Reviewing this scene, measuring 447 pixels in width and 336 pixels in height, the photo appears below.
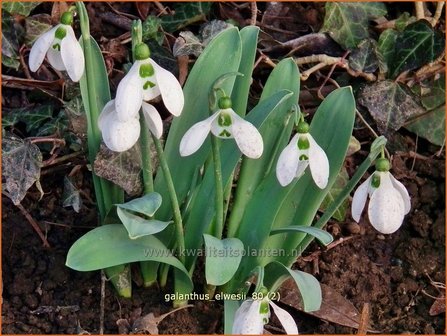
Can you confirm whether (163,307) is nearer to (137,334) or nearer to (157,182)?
(137,334)

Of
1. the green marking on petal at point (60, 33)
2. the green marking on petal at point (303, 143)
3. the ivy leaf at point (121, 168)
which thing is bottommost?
the ivy leaf at point (121, 168)

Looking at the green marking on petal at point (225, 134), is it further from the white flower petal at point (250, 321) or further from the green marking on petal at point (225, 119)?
the white flower petal at point (250, 321)

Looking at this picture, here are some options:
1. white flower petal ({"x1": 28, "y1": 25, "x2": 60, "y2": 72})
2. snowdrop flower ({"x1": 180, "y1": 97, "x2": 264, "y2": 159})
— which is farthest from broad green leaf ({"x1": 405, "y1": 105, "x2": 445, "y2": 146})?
white flower petal ({"x1": 28, "y1": 25, "x2": 60, "y2": 72})

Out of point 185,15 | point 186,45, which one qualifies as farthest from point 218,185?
point 185,15

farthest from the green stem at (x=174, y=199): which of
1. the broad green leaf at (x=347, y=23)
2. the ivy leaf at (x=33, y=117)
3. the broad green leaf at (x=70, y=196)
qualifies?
the broad green leaf at (x=347, y=23)

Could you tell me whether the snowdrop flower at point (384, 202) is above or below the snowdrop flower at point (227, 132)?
below

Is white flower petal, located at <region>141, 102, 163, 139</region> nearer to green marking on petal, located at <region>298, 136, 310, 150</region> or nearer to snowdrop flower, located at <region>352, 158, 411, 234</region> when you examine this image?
green marking on petal, located at <region>298, 136, 310, 150</region>
